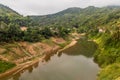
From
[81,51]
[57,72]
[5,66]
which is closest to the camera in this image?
[57,72]

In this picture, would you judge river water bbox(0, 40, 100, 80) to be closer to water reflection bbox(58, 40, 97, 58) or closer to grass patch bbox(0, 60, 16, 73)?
grass patch bbox(0, 60, 16, 73)

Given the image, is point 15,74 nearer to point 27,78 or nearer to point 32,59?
point 27,78

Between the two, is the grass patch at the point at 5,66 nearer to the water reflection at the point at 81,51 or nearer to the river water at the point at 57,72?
the river water at the point at 57,72

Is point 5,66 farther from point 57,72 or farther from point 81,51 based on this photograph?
point 81,51

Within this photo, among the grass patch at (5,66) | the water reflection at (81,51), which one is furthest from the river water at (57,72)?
the water reflection at (81,51)

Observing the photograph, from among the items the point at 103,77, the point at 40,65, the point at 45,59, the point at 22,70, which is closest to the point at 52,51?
the point at 45,59

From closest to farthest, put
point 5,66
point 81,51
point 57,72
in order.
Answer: point 57,72, point 5,66, point 81,51

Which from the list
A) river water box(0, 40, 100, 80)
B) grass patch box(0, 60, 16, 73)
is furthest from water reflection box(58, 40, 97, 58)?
grass patch box(0, 60, 16, 73)

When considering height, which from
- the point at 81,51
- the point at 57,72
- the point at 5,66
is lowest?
the point at 81,51

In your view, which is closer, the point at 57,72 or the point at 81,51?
the point at 57,72

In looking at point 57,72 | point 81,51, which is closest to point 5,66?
point 57,72

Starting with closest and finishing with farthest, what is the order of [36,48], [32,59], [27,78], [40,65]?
[27,78], [40,65], [32,59], [36,48]
